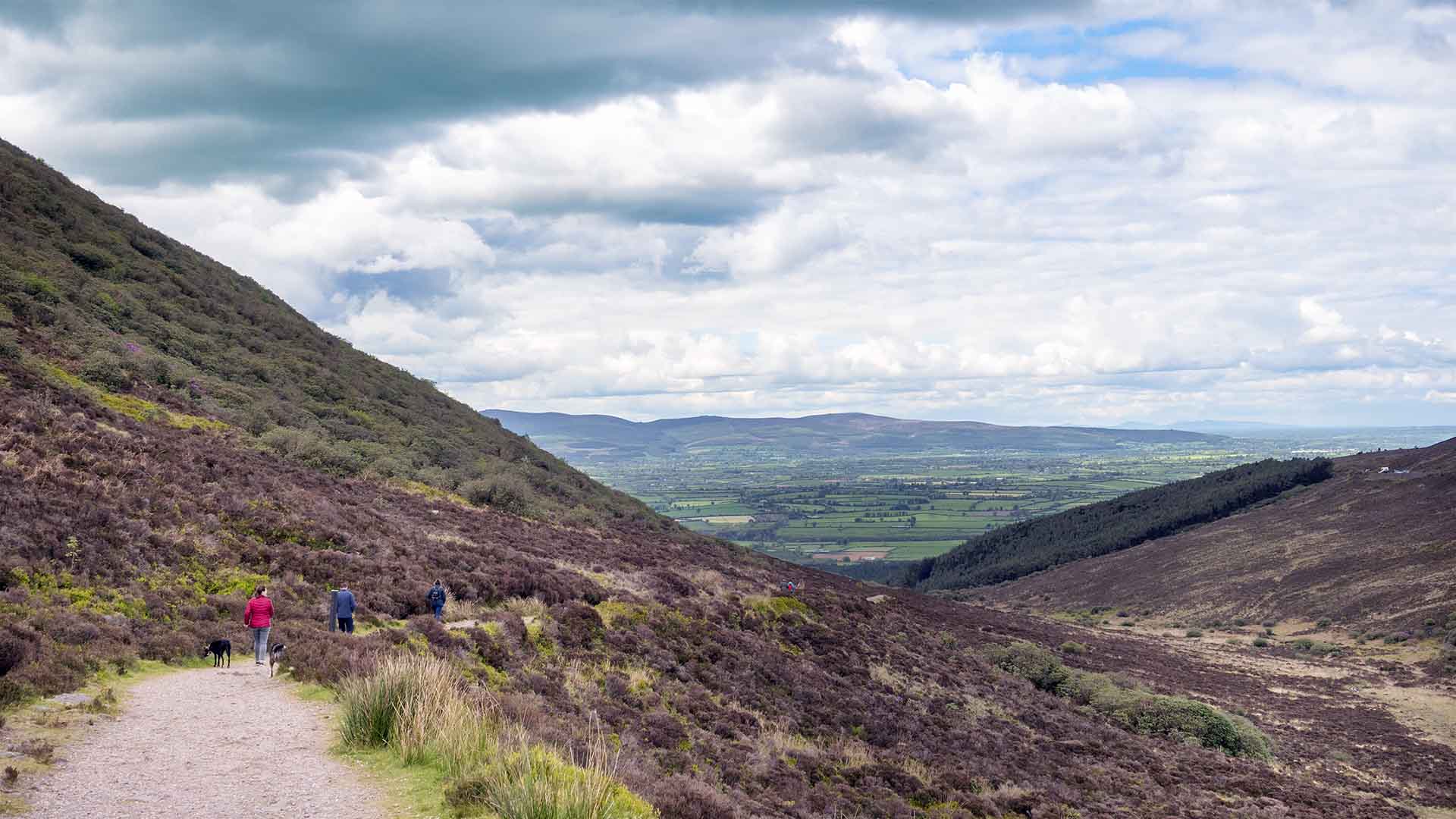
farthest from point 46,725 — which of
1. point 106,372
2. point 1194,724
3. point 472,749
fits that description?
point 1194,724

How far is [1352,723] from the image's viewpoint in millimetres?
33656

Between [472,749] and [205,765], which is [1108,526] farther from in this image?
[205,765]

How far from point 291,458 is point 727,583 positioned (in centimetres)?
1813

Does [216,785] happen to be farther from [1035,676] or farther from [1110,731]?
[1035,676]

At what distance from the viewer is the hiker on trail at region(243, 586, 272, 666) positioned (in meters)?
14.0

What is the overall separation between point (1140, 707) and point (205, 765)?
31695 millimetres

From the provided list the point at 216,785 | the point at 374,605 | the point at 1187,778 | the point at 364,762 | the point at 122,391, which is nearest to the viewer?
the point at 216,785

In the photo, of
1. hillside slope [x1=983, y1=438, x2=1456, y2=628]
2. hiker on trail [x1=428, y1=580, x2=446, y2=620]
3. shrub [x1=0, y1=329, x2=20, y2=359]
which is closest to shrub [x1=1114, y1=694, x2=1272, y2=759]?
hiker on trail [x1=428, y1=580, x2=446, y2=620]

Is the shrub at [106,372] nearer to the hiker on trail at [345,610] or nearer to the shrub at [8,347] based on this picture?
the shrub at [8,347]

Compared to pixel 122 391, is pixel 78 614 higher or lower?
lower

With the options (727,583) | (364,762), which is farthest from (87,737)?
(727,583)

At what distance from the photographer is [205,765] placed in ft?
28.4

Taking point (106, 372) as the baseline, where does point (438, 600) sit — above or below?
below

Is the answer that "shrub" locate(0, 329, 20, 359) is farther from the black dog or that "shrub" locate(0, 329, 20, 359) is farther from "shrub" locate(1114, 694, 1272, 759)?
"shrub" locate(1114, 694, 1272, 759)
